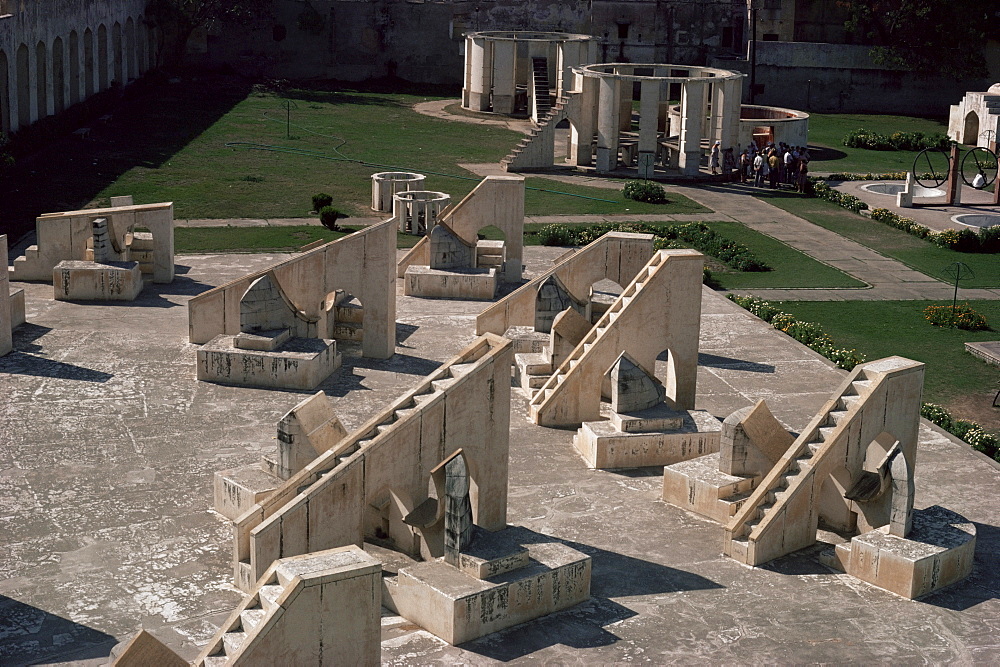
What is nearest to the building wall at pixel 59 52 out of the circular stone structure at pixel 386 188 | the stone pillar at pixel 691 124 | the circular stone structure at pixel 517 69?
the circular stone structure at pixel 386 188

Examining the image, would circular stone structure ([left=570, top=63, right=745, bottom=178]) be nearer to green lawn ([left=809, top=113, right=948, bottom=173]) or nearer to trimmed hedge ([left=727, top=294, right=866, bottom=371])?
green lawn ([left=809, top=113, right=948, bottom=173])

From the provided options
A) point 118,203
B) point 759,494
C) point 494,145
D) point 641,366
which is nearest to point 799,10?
point 494,145

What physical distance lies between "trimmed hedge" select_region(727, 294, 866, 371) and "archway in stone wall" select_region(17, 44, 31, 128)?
23562 millimetres

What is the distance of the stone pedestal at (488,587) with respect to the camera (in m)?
13.7

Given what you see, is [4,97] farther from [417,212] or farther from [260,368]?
[260,368]

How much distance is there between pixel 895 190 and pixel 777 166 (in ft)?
11.4

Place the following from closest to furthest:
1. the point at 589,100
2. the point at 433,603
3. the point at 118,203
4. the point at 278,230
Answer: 1. the point at 433,603
2. the point at 118,203
3. the point at 278,230
4. the point at 589,100

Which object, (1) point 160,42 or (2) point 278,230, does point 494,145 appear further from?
(1) point 160,42

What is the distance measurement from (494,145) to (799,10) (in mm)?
20929

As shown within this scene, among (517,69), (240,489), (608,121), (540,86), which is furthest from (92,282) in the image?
(517,69)

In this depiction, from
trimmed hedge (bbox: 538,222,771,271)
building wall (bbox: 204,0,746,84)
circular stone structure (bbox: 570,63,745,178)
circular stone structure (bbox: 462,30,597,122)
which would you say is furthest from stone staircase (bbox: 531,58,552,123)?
trimmed hedge (bbox: 538,222,771,271)

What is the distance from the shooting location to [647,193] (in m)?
37.0

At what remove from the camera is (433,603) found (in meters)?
13.8

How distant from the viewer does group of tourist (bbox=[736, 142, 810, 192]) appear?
4019 cm
